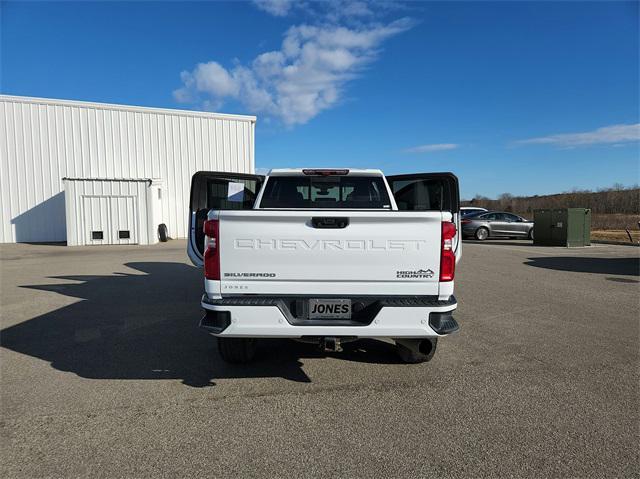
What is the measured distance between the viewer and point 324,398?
353cm

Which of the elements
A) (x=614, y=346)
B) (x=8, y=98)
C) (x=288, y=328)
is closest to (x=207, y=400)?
(x=288, y=328)

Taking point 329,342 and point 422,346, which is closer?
point 329,342

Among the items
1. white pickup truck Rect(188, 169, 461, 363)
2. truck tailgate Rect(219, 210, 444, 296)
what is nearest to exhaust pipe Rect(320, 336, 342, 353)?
white pickup truck Rect(188, 169, 461, 363)

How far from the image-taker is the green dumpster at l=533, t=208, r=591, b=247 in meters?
18.0

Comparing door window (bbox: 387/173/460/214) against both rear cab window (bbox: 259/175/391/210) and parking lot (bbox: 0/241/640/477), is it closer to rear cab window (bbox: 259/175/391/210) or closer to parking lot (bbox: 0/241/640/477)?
rear cab window (bbox: 259/175/391/210)

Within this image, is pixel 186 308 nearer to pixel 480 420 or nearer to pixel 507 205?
pixel 480 420

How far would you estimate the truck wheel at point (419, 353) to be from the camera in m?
4.22

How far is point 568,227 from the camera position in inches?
706

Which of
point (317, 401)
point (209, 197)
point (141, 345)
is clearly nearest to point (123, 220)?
point (209, 197)

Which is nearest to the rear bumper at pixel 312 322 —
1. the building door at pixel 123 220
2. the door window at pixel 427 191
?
the door window at pixel 427 191

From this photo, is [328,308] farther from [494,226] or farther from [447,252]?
[494,226]

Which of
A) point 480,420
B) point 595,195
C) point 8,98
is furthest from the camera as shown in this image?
point 595,195

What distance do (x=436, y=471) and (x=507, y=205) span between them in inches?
3093

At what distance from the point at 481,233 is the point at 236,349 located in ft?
64.7
